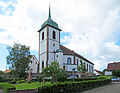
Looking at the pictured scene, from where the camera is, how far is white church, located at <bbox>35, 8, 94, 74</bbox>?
4206 cm

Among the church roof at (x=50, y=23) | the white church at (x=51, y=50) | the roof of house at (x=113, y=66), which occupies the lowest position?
the roof of house at (x=113, y=66)

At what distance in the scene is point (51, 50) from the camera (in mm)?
42594

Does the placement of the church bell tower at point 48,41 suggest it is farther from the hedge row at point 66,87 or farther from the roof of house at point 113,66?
the roof of house at point 113,66

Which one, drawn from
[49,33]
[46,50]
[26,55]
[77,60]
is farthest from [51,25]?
[77,60]

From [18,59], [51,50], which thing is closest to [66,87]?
[51,50]

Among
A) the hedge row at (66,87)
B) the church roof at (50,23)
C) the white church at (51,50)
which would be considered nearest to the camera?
the hedge row at (66,87)

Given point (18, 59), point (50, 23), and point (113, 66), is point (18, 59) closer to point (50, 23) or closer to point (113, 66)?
point (50, 23)

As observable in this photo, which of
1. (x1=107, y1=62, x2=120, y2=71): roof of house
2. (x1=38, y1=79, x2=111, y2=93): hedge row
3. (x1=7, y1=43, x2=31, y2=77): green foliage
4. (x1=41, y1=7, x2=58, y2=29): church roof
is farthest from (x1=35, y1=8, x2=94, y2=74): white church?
(x1=107, y1=62, x2=120, y2=71): roof of house

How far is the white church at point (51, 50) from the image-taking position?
138ft

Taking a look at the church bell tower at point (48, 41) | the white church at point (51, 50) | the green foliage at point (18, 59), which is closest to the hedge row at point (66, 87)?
the white church at point (51, 50)

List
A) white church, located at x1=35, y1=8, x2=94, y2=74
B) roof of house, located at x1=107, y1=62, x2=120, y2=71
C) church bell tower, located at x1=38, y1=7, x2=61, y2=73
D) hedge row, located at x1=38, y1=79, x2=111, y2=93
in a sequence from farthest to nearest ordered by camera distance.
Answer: roof of house, located at x1=107, y1=62, x2=120, y2=71 → white church, located at x1=35, y1=8, x2=94, y2=74 → church bell tower, located at x1=38, y1=7, x2=61, y2=73 → hedge row, located at x1=38, y1=79, x2=111, y2=93

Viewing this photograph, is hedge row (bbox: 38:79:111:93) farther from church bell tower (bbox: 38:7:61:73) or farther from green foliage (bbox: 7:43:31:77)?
green foliage (bbox: 7:43:31:77)

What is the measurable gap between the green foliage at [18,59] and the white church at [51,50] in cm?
435

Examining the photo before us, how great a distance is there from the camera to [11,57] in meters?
43.4
